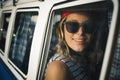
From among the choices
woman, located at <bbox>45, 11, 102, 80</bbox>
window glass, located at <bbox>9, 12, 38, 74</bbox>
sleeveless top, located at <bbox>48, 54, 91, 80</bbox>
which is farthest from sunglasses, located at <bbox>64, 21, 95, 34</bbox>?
window glass, located at <bbox>9, 12, 38, 74</bbox>

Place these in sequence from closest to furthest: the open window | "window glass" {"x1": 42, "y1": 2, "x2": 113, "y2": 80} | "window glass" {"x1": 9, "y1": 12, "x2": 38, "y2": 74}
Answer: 1. the open window
2. "window glass" {"x1": 42, "y1": 2, "x2": 113, "y2": 80}
3. "window glass" {"x1": 9, "y1": 12, "x2": 38, "y2": 74}

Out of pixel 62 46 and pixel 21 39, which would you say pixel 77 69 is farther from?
pixel 21 39

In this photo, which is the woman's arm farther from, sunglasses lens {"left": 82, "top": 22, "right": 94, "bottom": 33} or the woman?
sunglasses lens {"left": 82, "top": 22, "right": 94, "bottom": 33}

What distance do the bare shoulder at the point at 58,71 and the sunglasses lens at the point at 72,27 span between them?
0.28 metres

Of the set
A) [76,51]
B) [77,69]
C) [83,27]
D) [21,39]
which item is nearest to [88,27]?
[83,27]

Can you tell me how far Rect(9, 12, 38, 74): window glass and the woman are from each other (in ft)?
2.88

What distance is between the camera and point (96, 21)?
81.7 inches

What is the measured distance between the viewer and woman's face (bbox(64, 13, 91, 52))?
2119mm

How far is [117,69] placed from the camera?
2064 mm

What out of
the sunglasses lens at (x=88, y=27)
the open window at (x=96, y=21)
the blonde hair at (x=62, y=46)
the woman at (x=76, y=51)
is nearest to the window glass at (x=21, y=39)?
the open window at (x=96, y=21)

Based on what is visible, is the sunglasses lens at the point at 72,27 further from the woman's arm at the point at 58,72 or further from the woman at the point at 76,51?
the woman's arm at the point at 58,72

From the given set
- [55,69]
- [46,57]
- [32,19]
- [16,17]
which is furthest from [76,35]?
[16,17]

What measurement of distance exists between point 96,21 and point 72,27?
0.21 metres

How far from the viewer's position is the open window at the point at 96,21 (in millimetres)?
1891
